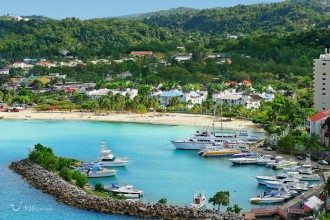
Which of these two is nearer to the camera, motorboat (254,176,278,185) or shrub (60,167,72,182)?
motorboat (254,176,278,185)

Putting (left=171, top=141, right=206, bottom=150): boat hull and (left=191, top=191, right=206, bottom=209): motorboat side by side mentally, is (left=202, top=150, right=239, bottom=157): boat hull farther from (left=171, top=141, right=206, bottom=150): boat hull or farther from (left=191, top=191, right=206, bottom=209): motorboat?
(left=191, top=191, right=206, bottom=209): motorboat

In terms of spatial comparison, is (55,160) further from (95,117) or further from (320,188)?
(95,117)

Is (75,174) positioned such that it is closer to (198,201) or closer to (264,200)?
(198,201)

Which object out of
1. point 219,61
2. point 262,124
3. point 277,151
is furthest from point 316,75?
point 219,61

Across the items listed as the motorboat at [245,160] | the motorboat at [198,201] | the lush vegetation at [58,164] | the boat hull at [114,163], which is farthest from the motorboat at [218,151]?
the motorboat at [198,201]

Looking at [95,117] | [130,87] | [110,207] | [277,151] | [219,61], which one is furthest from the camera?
[219,61]

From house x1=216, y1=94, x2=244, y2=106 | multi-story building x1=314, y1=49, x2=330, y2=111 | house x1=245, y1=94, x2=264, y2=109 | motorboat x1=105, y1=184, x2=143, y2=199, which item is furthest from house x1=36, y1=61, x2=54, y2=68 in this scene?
motorboat x1=105, y1=184, x2=143, y2=199
